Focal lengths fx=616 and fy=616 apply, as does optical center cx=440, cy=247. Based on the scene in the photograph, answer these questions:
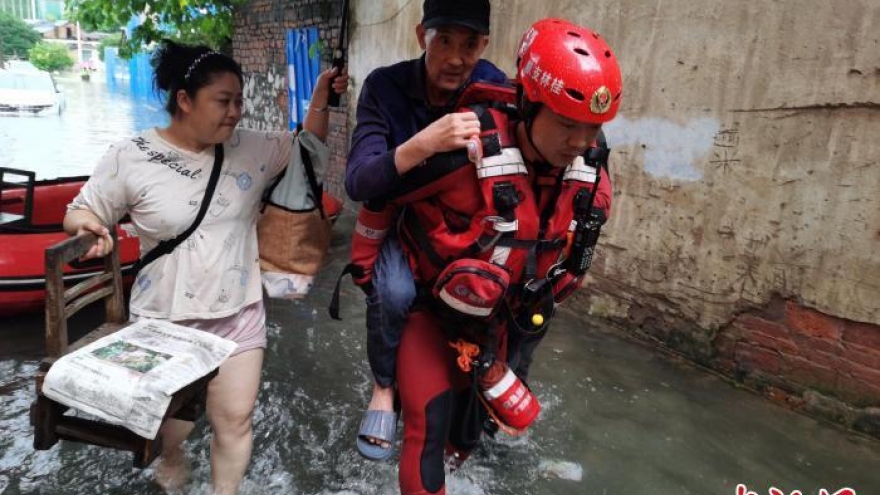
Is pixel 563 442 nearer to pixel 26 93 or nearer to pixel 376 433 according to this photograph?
pixel 376 433

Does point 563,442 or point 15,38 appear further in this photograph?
point 15,38

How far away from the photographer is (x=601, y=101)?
5.66 ft

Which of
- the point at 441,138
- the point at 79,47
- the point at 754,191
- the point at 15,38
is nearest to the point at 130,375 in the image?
the point at 441,138

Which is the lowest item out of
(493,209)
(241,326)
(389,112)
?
(241,326)

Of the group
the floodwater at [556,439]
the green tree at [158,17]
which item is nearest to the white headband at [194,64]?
the floodwater at [556,439]

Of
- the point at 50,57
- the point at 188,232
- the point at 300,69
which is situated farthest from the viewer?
the point at 50,57

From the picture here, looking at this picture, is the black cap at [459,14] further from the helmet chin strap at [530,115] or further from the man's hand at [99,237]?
the man's hand at [99,237]

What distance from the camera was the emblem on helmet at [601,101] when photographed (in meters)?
1.71

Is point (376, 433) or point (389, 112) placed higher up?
point (389, 112)

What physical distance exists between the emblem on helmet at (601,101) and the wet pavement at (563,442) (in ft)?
7.19

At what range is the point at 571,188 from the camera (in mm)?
2043

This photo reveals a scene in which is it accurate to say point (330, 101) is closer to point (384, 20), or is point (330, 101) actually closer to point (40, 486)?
point (40, 486)

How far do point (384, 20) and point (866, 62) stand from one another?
5.60m

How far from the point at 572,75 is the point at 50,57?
58062 millimetres
